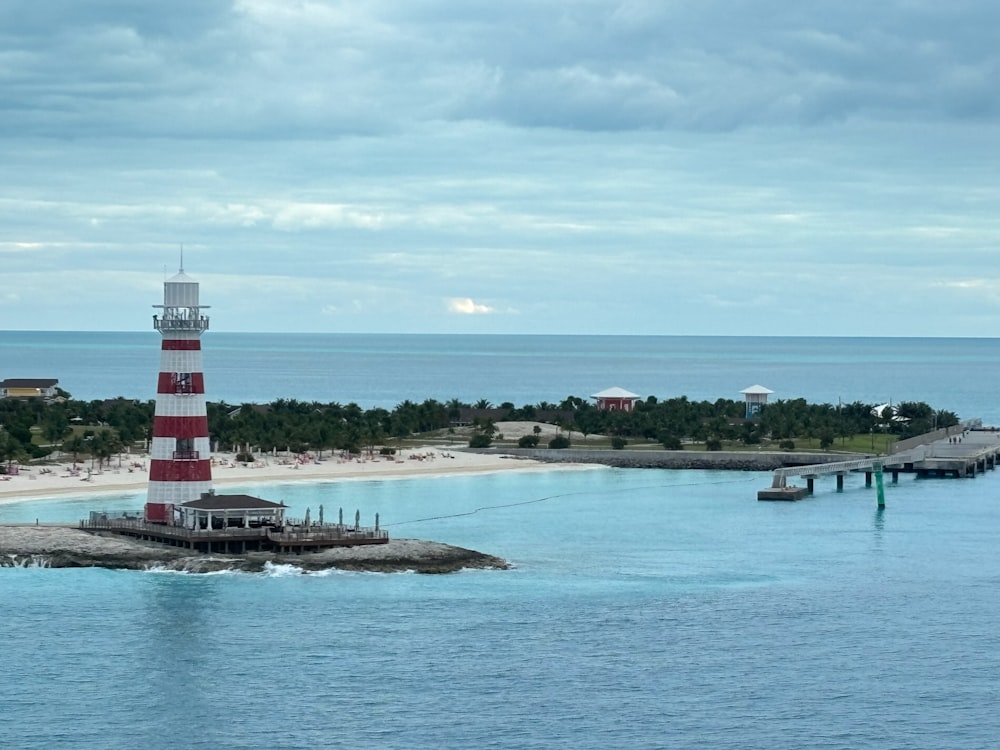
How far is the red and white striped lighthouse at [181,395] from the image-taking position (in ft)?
233

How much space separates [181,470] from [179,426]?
6.88 ft

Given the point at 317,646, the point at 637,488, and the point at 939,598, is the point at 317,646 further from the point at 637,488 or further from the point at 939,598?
the point at 637,488

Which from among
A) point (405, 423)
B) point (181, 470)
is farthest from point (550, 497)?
point (405, 423)

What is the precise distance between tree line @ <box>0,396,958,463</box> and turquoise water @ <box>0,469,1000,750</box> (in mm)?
40053

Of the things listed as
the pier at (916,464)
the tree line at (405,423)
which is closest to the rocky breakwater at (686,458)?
the pier at (916,464)

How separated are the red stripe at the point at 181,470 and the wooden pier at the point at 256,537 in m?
2.11

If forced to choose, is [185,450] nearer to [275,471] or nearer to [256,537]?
[256,537]

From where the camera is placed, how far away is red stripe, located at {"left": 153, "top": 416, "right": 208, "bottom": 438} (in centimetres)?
7100

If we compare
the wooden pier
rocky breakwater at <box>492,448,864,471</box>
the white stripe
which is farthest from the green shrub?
the white stripe

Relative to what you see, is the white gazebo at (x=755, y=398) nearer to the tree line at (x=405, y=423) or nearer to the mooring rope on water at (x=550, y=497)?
the tree line at (x=405, y=423)

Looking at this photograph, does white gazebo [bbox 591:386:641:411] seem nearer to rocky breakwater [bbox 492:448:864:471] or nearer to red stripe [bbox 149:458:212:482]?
rocky breakwater [bbox 492:448:864:471]

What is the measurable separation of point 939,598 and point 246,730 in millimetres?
31389

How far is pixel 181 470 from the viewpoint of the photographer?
72.1 m

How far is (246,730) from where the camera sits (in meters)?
47.2
